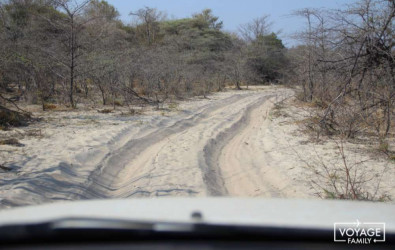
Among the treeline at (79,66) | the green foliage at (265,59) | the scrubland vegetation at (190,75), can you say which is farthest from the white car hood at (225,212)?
the green foliage at (265,59)

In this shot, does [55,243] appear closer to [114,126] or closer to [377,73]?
[377,73]

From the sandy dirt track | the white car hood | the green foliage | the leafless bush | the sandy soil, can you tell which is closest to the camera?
the white car hood

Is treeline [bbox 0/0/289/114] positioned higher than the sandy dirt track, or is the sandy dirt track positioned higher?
treeline [bbox 0/0/289/114]

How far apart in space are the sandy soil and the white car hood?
3131 millimetres

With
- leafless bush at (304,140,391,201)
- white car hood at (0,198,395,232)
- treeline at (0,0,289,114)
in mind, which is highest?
treeline at (0,0,289,114)

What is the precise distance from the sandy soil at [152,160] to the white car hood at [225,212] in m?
3.13

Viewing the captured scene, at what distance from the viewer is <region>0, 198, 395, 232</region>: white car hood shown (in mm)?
1975

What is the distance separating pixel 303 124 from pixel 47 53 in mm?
10056

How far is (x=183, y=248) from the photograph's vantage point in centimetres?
175

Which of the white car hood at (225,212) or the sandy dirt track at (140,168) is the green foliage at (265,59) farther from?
the white car hood at (225,212)

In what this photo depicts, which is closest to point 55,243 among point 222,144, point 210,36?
point 222,144

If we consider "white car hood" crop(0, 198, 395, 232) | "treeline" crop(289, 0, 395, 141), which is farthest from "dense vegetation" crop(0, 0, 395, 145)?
"white car hood" crop(0, 198, 395, 232)

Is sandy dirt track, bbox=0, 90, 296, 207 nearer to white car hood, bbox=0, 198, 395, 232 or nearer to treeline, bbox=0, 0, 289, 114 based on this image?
treeline, bbox=0, 0, 289, 114

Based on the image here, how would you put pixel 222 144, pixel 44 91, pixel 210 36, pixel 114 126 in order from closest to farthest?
pixel 222 144 < pixel 114 126 < pixel 44 91 < pixel 210 36
